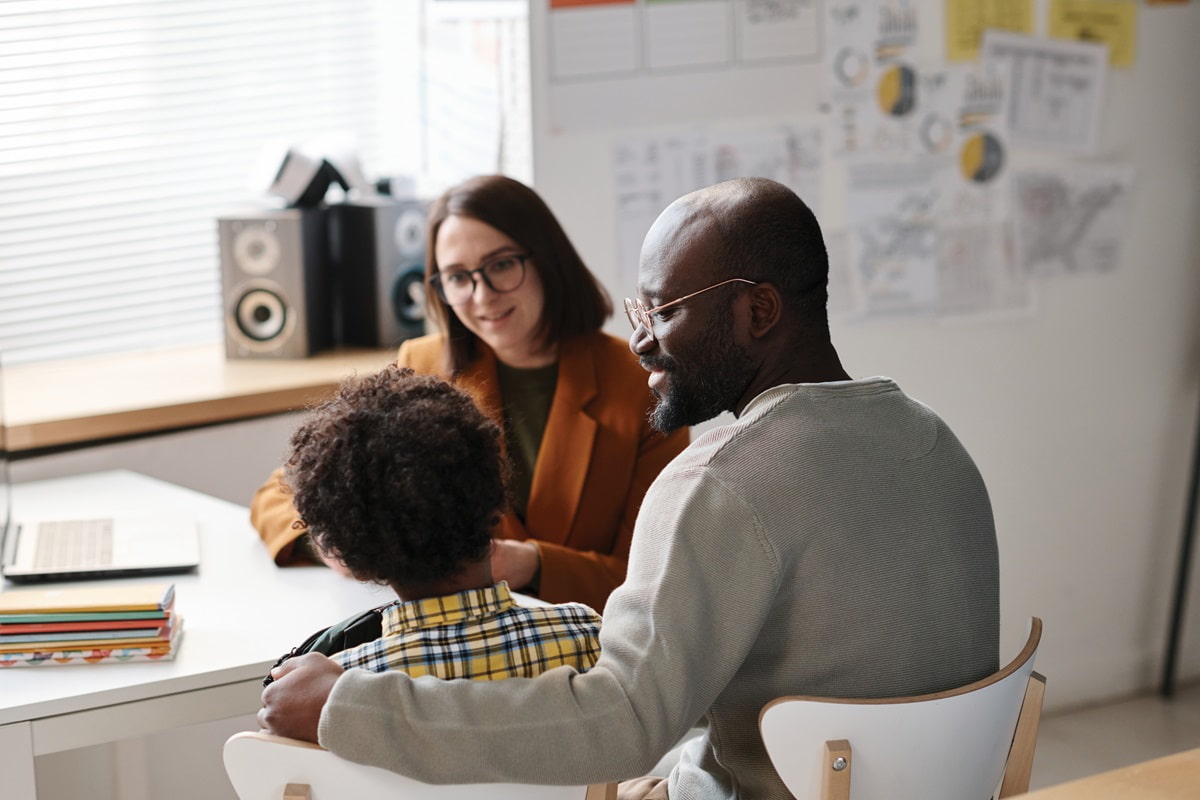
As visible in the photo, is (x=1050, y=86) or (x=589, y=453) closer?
(x=589, y=453)

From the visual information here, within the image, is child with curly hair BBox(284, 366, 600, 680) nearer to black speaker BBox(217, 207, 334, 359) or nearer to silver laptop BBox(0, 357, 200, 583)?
silver laptop BBox(0, 357, 200, 583)

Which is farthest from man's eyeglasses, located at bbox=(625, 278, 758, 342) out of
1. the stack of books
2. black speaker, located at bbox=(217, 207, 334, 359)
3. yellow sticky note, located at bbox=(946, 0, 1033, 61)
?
yellow sticky note, located at bbox=(946, 0, 1033, 61)

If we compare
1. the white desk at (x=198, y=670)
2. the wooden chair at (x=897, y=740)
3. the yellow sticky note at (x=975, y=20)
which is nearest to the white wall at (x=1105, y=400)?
the yellow sticky note at (x=975, y=20)

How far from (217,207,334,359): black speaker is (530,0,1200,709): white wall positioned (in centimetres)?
120

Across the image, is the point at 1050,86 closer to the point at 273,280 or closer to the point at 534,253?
the point at 534,253

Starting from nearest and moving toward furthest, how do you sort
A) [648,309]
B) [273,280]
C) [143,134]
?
1. [648,309]
2. [273,280]
3. [143,134]

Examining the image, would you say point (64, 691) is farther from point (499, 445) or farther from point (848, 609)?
point (848, 609)

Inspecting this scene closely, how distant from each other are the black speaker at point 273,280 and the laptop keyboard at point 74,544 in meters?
0.97

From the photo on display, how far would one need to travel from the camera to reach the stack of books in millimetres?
1648

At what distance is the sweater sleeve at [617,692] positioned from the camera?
1193mm

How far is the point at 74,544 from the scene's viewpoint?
201cm

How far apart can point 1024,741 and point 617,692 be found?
20.7 inches

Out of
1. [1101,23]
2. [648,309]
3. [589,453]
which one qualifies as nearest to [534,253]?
[589,453]

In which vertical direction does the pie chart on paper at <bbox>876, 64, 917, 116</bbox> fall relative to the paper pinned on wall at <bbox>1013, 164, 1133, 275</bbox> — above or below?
above
